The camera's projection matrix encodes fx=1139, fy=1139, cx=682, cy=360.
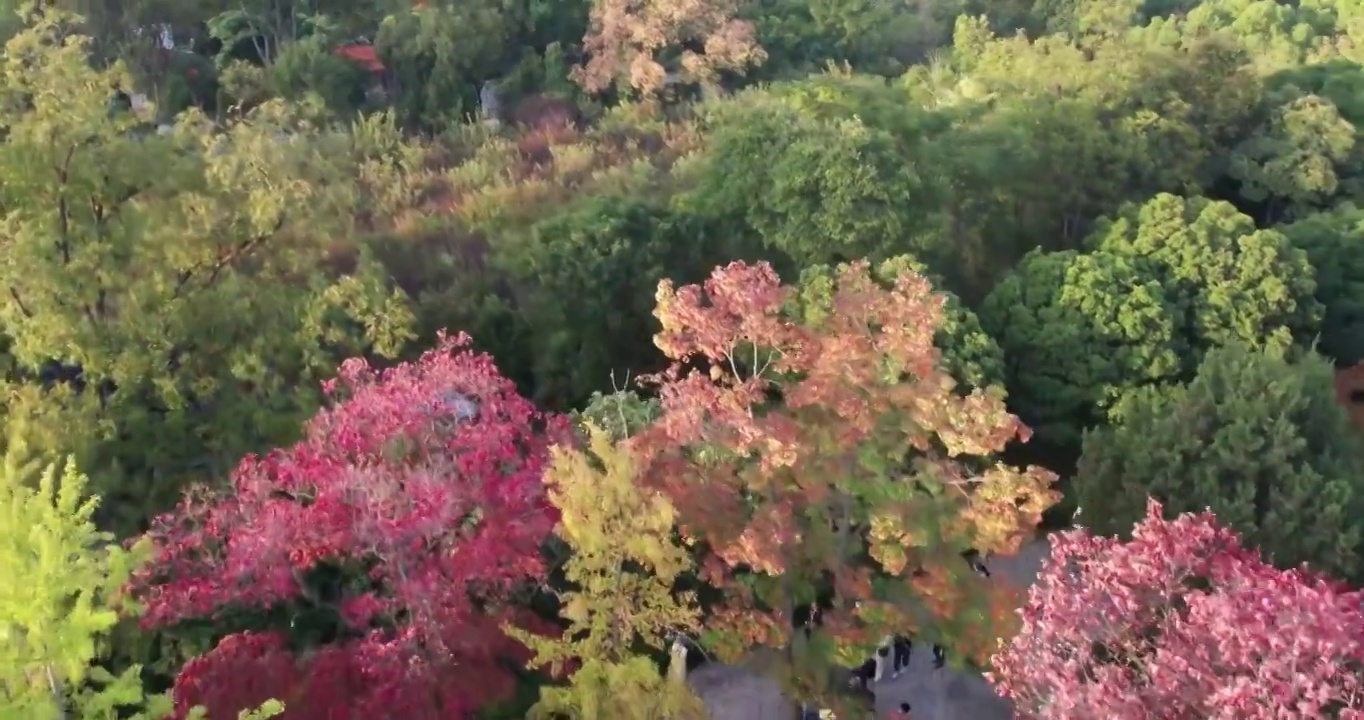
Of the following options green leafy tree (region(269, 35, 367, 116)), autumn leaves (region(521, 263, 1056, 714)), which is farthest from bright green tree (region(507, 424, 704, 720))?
green leafy tree (region(269, 35, 367, 116))

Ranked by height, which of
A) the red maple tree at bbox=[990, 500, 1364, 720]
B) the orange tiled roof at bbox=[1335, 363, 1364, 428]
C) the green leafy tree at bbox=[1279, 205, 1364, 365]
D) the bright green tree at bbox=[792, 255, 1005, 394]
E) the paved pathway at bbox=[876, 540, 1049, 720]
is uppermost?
the red maple tree at bbox=[990, 500, 1364, 720]

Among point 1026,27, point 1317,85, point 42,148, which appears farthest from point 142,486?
point 1026,27

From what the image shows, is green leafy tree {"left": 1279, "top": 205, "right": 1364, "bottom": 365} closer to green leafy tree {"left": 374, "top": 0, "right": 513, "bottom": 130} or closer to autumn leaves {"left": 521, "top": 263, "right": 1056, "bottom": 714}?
autumn leaves {"left": 521, "top": 263, "right": 1056, "bottom": 714}

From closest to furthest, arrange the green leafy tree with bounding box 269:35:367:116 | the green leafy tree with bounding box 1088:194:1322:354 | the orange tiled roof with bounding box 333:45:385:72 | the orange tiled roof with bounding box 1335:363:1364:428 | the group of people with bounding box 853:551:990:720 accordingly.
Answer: the group of people with bounding box 853:551:990:720 → the green leafy tree with bounding box 1088:194:1322:354 → the orange tiled roof with bounding box 1335:363:1364:428 → the green leafy tree with bounding box 269:35:367:116 → the orange tiled roof with bounding box 333:45:385:72

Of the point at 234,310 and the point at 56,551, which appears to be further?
the point at 234,310

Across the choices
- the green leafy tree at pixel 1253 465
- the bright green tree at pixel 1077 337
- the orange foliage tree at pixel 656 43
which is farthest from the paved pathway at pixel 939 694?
the orange foliage tree at pixel 656 43

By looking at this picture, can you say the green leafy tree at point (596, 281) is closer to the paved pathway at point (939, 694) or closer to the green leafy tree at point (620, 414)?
the green leafy tree at point (620, 414)

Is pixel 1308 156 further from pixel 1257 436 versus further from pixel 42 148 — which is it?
pixel 42 148
